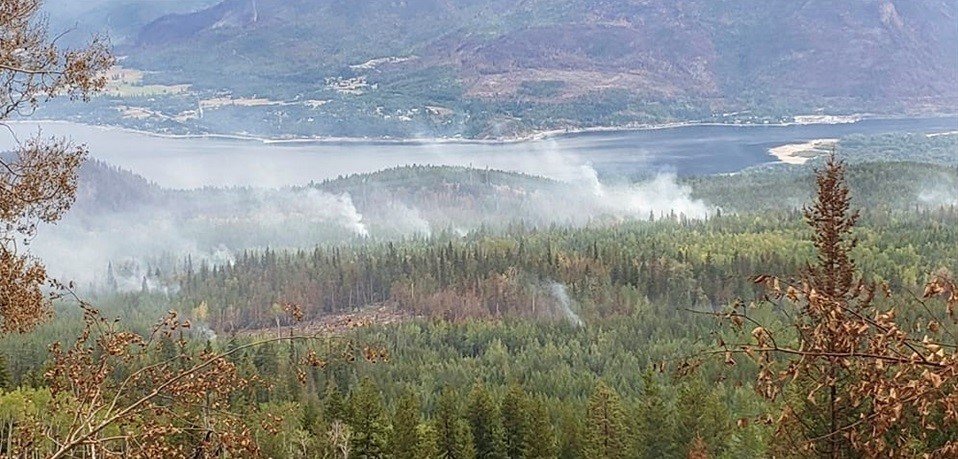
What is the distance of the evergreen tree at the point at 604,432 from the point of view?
27.4 m

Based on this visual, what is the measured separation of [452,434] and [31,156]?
23.2 meters

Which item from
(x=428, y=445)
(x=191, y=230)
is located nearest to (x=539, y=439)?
(x=428, y=445)

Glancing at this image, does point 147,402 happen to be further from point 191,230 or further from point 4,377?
point 191,230

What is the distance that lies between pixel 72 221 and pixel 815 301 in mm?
154234

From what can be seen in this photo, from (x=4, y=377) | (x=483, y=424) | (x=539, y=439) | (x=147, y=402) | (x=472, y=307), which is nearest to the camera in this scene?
(x=147, y=402)

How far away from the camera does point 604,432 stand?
28.0m

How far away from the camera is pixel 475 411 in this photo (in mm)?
30703

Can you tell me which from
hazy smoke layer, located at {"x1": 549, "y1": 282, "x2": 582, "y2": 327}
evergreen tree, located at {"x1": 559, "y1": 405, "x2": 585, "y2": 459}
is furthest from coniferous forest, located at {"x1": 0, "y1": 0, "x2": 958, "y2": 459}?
hazy smoke layer, located at {"x1": 549, "y1": 282, "x2": 582, "y2": 327}

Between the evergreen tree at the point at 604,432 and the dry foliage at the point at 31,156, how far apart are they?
71.1 ft

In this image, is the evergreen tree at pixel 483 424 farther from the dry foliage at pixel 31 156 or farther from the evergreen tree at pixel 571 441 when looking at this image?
the dry foliage at pixel 31 156

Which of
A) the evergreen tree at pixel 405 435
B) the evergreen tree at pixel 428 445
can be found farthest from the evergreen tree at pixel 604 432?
the evergreen tree at pixel 405 435

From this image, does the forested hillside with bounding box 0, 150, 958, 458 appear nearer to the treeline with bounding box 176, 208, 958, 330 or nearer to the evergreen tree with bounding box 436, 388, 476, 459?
the evergreen tree with bounding box 436, 388, 476, 459

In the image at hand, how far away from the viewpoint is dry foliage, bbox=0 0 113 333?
698cm

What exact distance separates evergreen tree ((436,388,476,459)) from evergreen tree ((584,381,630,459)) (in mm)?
3508
